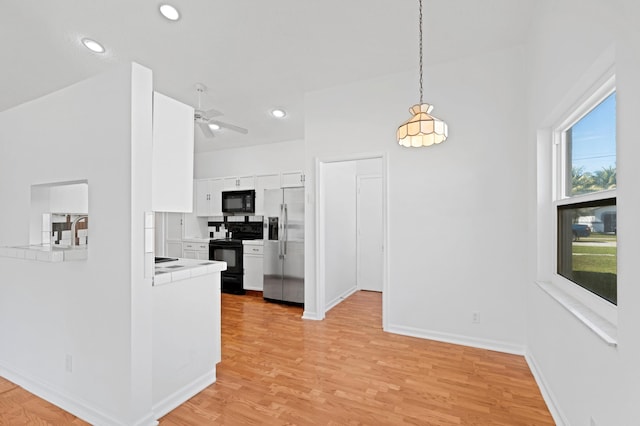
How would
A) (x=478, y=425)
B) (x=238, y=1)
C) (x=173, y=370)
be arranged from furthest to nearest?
(x=238, y=1) → (x=173, y=370) → (x=478, y=425)

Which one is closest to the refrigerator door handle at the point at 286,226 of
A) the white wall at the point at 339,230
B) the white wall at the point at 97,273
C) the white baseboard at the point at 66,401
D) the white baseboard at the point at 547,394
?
the white wall at the point at 339,230

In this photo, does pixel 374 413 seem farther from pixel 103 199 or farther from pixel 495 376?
pixel 103 199

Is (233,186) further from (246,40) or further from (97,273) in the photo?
(97,273)

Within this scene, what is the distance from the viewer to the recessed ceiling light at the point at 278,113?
14.7 ft

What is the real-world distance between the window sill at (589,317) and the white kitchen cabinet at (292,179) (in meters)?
3.73

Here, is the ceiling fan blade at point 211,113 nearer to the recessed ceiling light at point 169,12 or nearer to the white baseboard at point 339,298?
the recessed ceiling light at point 169,12

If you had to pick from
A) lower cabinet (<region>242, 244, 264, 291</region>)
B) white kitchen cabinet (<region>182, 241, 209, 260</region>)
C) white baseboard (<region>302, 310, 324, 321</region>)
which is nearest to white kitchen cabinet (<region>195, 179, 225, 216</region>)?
white kitchen cabinet (<region>182, 241, 209, 260</region>)

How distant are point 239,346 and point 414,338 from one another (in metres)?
1.84

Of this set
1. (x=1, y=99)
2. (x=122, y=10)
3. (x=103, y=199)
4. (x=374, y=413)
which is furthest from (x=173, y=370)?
(x=1, y=99)

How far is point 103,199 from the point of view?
1.87 meters

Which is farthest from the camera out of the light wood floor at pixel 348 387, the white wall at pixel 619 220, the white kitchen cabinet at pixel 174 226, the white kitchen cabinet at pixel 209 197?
the white kitchen cabinet at pixel 174 226

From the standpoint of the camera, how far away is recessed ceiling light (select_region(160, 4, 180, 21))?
9.13 ft

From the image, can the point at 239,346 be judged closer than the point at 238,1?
No

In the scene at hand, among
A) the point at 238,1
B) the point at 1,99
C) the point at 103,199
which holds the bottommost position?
the point at 103,199
